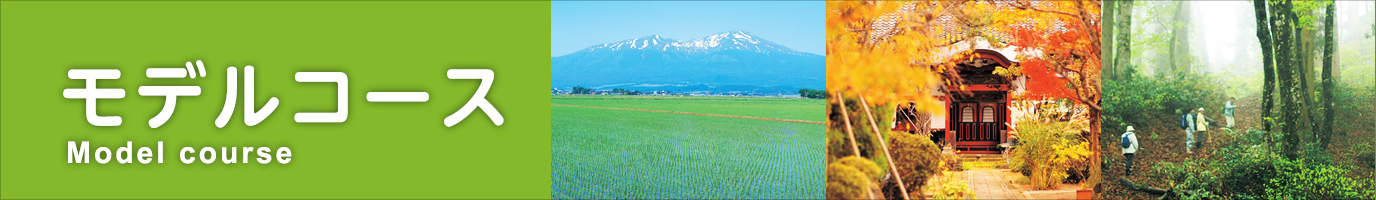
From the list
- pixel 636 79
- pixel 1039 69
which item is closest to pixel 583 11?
pixel 1039 69

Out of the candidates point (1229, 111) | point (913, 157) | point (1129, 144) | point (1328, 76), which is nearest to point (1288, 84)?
point (1328, 76)

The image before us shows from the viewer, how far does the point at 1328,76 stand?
5234 mm

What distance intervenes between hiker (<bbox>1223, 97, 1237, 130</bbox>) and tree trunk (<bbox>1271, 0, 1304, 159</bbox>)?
407 millimetres

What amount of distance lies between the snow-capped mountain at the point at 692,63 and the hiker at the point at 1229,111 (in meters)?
3.51

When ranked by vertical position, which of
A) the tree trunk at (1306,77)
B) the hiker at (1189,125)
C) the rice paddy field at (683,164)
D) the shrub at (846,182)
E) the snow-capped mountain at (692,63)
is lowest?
the rice paddy field at (683,164)

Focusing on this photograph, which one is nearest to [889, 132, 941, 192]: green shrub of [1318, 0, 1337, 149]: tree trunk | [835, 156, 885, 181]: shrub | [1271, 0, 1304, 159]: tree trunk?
[835, 156, 885, 181]: shrub

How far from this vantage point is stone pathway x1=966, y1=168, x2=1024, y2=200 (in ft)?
16.3

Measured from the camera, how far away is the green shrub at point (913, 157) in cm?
430

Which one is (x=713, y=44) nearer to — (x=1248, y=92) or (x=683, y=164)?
(x=683, y=164)

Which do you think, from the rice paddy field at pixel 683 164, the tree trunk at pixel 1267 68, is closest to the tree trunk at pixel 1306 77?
the tree trunk at pixel 1267 68

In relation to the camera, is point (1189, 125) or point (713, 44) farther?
point (713, 44)

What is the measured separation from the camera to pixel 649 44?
13.3m

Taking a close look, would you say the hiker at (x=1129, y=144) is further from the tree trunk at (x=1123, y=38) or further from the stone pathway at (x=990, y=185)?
the stone pathway at (x=990, y=185)

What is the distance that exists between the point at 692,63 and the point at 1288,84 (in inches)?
479
